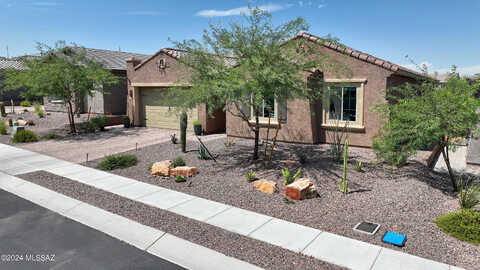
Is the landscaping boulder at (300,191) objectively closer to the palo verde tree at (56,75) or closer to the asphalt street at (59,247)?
the asphalt street at (59,247)

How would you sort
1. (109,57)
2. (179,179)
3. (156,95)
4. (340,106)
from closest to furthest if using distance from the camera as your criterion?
(179,179), (340,106), (156,95), (109,57)

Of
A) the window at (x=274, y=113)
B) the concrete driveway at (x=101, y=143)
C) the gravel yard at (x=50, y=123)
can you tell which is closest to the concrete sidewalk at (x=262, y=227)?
the concrete driveway at (x=101, y=143)

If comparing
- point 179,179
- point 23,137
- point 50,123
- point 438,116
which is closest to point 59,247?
point 179,179

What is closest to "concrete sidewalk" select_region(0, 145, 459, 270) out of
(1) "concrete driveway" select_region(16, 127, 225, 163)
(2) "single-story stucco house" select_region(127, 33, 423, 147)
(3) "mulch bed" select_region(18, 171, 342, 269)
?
(3) "mulch bed" select_region(18, 171, 342, 269)

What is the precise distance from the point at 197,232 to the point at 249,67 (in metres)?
5.01

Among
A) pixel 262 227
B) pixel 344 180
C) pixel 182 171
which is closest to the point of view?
pixel 262 227

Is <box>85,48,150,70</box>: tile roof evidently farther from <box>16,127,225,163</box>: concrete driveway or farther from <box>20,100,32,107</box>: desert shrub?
<box>20,100,32,107</box>: desert shrub

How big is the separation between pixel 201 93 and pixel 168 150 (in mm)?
5065

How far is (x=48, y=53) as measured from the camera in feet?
62.2

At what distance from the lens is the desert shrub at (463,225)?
621cm

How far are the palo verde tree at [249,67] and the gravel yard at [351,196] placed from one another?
228cm

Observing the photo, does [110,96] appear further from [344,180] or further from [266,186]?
[344,180]

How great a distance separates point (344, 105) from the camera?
14219mm

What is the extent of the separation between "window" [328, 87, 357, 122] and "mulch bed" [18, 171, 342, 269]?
9.08 metres
